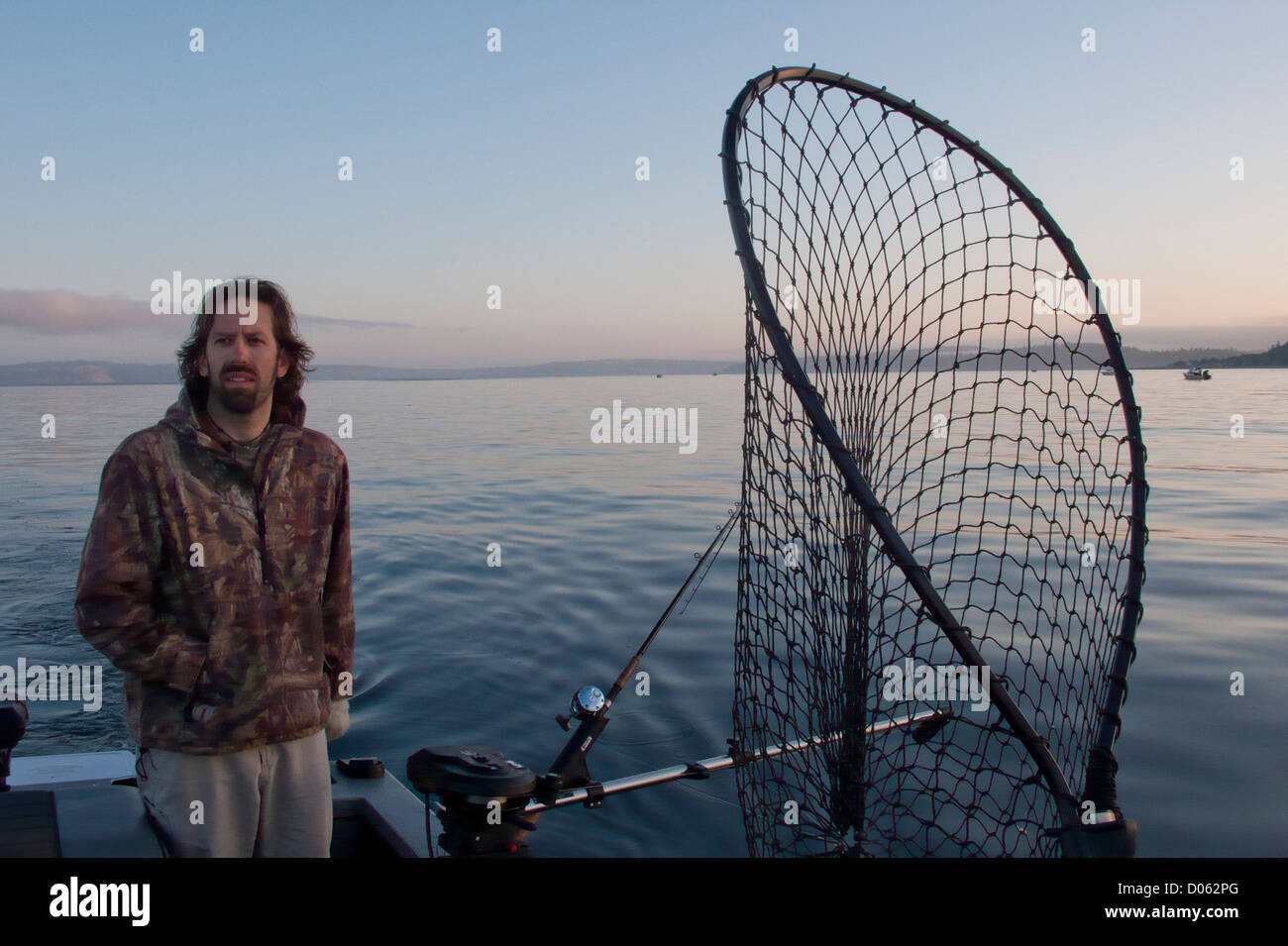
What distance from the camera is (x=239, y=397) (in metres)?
2.60

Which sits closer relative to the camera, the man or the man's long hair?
the man

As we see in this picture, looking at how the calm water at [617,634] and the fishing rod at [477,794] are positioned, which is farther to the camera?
the calm water at [617,634]

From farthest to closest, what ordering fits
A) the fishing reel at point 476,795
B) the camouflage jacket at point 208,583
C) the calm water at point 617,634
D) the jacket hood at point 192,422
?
the calm water at point 617,634
the fishing reel at point 476,795
the jacket hood at point 192,422
the camouflage jacket at point 208,583

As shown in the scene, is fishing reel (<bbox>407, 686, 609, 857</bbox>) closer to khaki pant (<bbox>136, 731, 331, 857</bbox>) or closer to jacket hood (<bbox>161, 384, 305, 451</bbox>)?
khaki pant (<bbox>136, 731, 331, 857</bbox>)

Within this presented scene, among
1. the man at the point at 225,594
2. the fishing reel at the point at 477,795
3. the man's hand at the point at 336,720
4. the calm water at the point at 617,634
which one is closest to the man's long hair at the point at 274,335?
the man at the point at 225,594

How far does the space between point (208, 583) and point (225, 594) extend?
5 centimetres

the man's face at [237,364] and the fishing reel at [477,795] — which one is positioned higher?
the man's face at [237,364]

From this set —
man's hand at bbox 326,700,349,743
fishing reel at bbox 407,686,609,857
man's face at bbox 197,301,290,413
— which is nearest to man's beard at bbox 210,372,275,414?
man's face at bbox 197,301,290,413

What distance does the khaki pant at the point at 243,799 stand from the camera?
249cm

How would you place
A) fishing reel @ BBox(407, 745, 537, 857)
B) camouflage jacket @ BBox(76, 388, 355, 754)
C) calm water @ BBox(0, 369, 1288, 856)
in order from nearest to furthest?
camouflage jacket @ BBox(76, 388, 355, 754), fishing reel @ BBox(407, 745, 537, 857), calm water @ BBox(0, 369, 1288, 856)

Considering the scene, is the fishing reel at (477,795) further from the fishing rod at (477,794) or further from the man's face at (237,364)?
the man's face at (237,364)

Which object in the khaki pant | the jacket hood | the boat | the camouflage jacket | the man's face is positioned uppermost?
the man's face

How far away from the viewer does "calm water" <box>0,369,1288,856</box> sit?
5.52 m

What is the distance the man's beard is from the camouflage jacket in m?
0.07
